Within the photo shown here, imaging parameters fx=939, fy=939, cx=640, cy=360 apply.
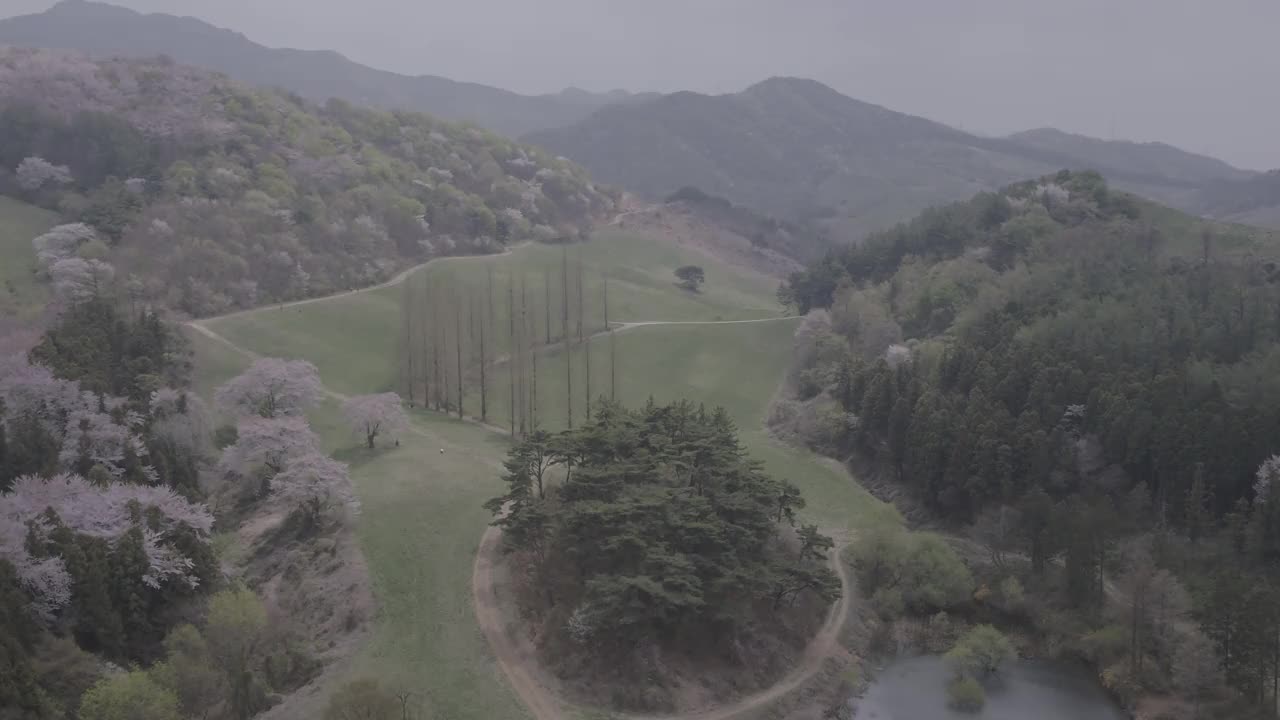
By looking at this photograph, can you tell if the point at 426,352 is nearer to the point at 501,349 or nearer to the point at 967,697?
the point at 501,349

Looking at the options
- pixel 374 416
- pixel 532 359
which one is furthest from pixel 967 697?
pixel 532 359

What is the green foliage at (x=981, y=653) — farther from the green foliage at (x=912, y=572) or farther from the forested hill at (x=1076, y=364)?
the forested hill at (x=1076, y=364)

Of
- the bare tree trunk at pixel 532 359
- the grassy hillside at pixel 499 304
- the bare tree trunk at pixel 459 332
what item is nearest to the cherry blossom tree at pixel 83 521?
the bare tree trunk at pixel 532 359

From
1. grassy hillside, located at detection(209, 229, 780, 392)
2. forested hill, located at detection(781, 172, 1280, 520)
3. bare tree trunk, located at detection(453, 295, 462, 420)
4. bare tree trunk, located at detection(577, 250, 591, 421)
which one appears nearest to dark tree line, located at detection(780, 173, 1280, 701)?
forested hill, located at detection(781, 172, 1280, 520)

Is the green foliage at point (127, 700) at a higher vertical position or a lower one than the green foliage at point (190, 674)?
higher

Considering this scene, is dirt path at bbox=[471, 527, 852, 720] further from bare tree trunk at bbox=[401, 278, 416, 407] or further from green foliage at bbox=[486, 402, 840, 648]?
bare tree trunk at bbox=[401, 278, 416, 407]

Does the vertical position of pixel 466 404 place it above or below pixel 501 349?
below

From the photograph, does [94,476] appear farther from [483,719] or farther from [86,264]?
[86,264]
